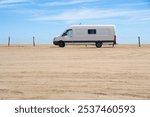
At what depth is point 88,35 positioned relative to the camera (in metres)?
41.8

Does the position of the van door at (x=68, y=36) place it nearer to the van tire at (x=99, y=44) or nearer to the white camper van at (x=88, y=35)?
the white camper van at (x=88, y=35)

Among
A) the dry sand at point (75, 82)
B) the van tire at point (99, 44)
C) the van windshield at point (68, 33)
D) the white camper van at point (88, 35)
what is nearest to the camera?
the dry sand at point (75, 82)

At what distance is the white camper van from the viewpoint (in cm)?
4134

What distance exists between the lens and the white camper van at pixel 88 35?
4134 cm

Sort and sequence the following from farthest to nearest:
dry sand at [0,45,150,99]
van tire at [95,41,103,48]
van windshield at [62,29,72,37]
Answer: van tire at [95,41,103,48]
van windshield at [62,29,72,37]
dry sand at [0,45,150,99]

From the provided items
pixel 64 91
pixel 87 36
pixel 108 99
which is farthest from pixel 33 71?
pixel 87 36

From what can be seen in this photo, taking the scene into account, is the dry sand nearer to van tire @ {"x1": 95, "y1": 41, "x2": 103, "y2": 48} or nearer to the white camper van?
the white camper van

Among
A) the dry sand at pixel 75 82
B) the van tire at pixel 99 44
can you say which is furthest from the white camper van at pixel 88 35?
the dry sand at pixel 75 82

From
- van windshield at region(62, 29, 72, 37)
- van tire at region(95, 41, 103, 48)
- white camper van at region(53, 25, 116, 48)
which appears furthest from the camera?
van tire at region(95, 41, 103, 48)

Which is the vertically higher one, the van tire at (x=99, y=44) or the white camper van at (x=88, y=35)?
the white camper van at (x=88, y=35)

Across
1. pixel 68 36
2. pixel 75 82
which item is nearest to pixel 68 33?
pixel 68 36

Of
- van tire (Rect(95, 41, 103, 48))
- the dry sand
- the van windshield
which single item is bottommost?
van tire (Rect(95, 41, 103, 48))

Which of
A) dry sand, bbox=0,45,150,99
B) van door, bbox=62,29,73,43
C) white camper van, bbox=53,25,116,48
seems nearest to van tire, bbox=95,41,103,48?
white camper van, bbox=53,25,116,48

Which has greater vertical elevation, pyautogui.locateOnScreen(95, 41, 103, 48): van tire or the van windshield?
the van windshield
